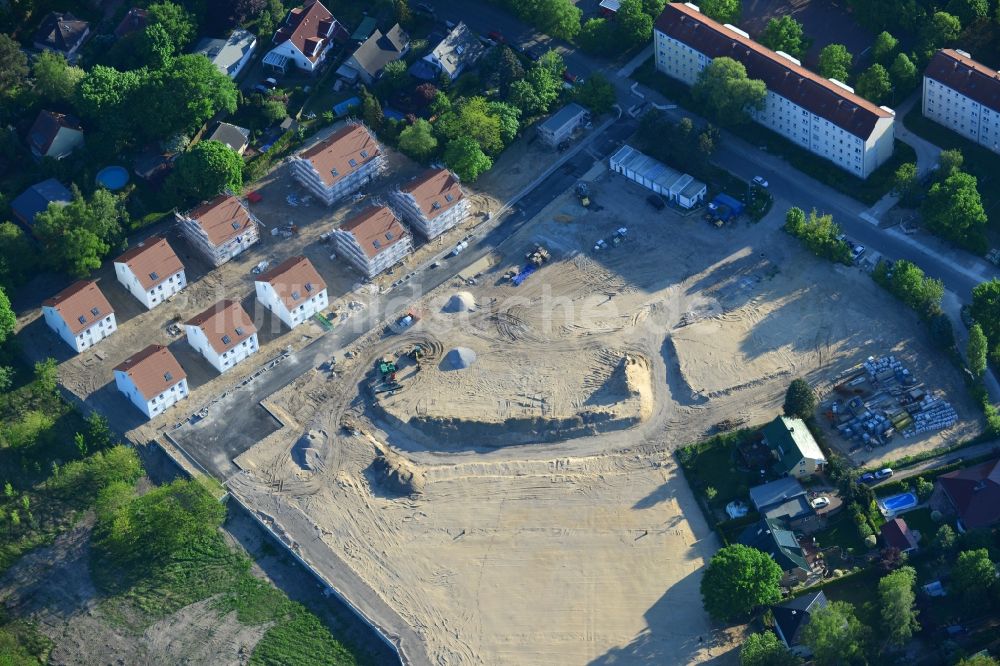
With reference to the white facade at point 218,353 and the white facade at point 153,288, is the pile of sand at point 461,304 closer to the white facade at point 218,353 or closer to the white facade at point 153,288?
the white facade at point 218,353

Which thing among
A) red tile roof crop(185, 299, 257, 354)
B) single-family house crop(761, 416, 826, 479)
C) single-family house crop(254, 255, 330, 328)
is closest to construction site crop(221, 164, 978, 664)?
single-family house crop(761, 416, 826, 479)

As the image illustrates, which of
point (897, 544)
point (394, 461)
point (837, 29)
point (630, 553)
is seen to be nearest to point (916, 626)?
point (897, 544)

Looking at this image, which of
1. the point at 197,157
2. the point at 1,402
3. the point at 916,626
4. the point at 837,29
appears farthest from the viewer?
the point at 837,29

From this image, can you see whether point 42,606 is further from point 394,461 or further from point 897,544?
point 897,544

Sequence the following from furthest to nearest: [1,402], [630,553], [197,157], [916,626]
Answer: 1. [197,157]
2. [1,402]
3. [630,553]
4. [916,626]

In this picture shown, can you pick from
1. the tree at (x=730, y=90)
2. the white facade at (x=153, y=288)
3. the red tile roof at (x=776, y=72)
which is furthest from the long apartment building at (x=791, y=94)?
the white facade at (x=153, y=288)

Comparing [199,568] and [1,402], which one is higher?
[1,402]

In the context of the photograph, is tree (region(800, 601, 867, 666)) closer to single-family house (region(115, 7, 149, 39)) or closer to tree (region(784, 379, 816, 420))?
tree (region(784, 379, 816, 420))
